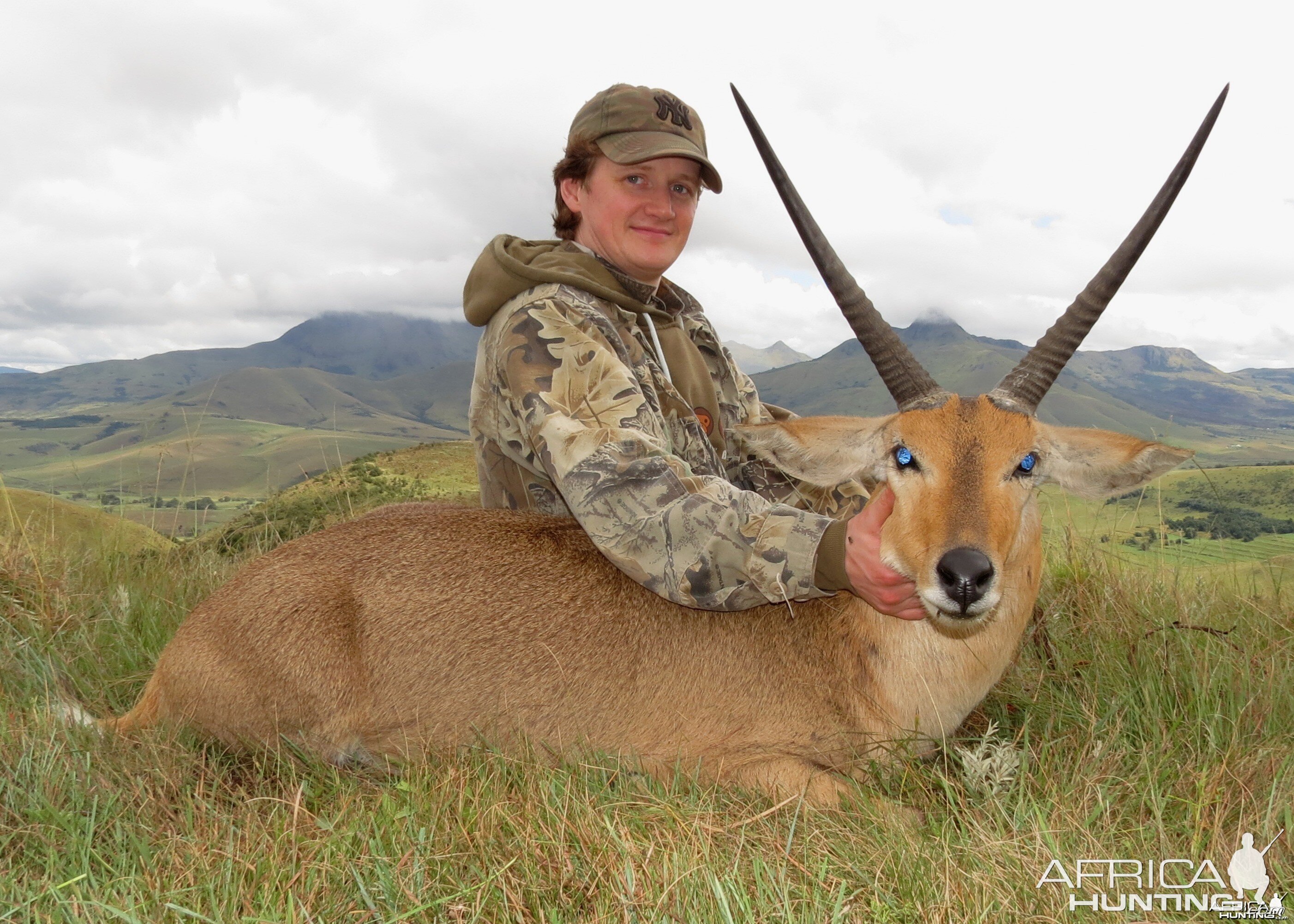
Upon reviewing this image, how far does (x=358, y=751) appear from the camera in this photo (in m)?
4.54

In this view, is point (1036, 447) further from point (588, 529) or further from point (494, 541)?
point (494, 541)

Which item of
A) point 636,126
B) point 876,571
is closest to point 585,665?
point 876,571

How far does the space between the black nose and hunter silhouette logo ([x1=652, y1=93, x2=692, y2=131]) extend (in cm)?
365

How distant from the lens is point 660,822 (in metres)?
3.60

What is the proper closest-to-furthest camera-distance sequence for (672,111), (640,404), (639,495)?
(639,495) < (640,404) < (672,111)

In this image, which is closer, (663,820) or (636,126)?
(663,820)

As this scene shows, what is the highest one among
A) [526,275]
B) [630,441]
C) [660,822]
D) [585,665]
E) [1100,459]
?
[526,275]

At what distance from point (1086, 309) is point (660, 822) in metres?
3.24

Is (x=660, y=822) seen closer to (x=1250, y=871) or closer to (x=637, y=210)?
(x=1250, y=871)

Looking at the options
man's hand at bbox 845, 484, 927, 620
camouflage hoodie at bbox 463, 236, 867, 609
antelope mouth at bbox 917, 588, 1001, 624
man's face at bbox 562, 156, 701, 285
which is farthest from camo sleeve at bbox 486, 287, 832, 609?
man's face at bbox 562, 156, 701, 285

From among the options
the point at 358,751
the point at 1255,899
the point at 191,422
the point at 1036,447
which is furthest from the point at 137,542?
the point at 1255,899

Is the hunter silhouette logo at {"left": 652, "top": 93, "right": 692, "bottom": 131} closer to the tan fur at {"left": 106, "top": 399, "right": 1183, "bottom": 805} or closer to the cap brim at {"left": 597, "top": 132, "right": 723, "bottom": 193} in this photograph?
the cap brim at {"left": 597, "top": 132, "right": 723, "bottom": 193}

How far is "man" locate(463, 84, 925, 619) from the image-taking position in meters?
4.06

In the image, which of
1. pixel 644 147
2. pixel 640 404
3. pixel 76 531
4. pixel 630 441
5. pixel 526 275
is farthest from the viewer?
pixel 76 531
